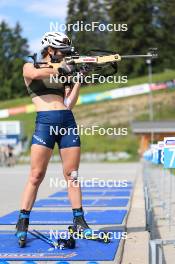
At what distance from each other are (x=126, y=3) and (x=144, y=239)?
82.4 m

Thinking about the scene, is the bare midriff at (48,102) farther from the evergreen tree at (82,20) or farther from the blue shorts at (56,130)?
the evergreen tree at (82,20)

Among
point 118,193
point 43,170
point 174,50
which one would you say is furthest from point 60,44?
point 174,50

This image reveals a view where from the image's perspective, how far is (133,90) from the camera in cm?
7019

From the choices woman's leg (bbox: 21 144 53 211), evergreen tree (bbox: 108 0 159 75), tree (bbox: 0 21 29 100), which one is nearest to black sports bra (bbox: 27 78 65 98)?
woman's leg (bbox: 21 144 53 211)

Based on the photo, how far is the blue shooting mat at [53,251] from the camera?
591 cm

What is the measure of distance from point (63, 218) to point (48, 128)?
2712 millimetres

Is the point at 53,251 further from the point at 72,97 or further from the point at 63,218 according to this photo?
the point at 63,218

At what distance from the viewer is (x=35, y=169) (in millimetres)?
6668

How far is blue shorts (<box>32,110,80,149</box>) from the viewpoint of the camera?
6.68 meters

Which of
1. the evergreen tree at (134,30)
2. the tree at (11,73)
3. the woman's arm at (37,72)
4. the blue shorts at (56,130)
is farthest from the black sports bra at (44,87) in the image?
the evergreen tree at (134,30)

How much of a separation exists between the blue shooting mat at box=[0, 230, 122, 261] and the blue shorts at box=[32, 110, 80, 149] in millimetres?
1072

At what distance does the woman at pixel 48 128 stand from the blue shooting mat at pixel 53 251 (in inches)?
8.0

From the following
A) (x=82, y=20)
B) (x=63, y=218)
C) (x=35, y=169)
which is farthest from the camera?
(x=82, y=20)

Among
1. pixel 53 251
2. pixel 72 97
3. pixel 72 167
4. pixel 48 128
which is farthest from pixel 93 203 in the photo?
pixel 53 251
